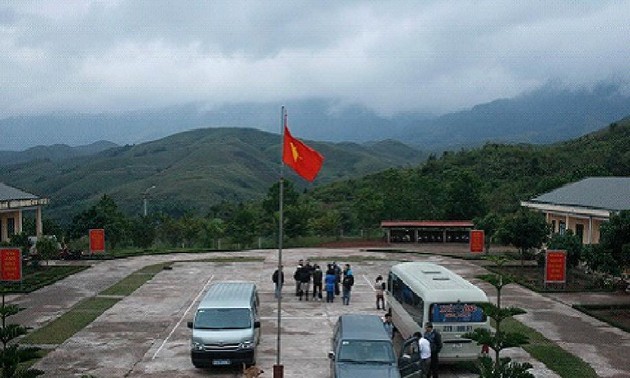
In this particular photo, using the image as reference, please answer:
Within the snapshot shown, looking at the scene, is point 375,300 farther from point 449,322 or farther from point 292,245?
point 292,245

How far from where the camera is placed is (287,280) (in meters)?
29.2

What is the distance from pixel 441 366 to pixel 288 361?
3720 millimetres

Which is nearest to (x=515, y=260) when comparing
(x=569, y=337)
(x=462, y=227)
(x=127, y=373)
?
(x=462, y=227)

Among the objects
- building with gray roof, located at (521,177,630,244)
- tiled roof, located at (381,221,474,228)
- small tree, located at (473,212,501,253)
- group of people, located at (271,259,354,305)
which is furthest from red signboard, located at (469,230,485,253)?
group of people, located at (271,259,354,305)

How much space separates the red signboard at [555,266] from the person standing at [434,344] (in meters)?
14.1

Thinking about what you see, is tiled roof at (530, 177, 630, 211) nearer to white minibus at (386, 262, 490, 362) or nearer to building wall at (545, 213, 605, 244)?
building wall at (545, 213, 605, 244)

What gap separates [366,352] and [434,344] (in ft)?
6.25

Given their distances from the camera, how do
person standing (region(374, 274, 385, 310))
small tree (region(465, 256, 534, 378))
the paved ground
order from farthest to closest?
1. person standing (region(374, 274, 385, 310))
2. the paved ground
3. small tree (region(465, 256, 534, 378))

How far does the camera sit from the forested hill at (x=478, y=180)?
155 ft

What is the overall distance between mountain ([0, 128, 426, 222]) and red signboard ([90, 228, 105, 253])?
134ft

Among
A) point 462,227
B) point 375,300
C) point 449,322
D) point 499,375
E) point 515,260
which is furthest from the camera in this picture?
point 462,227

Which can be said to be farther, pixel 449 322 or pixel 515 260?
pixel 515 260

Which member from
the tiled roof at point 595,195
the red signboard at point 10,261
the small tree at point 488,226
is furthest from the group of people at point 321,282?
the small tree at point 488,226

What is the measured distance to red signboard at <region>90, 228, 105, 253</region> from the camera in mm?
37750
